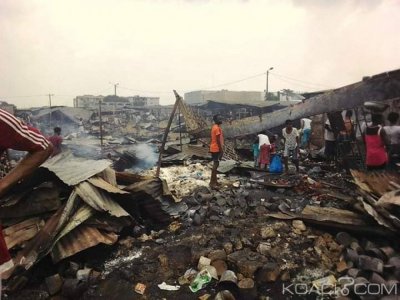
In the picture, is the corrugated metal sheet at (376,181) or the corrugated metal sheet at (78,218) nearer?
the corrugated metal sheet at (78,218)

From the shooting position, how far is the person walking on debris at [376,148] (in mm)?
5922

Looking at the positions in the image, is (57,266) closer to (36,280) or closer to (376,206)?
(36,280)

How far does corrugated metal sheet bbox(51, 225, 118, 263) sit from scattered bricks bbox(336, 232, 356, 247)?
10.0 ft

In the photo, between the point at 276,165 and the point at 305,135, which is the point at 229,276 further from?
the point at 305,135

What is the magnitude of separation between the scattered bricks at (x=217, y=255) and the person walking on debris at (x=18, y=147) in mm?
2798

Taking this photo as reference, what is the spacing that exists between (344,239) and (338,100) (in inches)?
163

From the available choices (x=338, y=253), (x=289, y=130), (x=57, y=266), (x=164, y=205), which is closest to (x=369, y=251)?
(x=338, y=253)

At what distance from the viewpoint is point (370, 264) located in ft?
12.2

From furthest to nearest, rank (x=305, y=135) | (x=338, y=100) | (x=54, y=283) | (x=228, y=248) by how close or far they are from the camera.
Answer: (x=305, y=135), (x=338, y=100), (x=228, y=248), (x=54, y=283)

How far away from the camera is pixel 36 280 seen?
3941mm

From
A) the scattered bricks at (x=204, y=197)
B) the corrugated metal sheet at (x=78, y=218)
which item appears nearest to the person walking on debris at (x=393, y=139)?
the scattered bricks at (x=204, y=197)

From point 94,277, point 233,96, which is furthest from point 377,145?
point 233,96

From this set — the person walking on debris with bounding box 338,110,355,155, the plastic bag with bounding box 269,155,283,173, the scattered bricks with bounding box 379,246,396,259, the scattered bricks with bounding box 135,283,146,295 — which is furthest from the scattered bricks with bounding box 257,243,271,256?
the person walking on debris with bounding box 338,110,355,155

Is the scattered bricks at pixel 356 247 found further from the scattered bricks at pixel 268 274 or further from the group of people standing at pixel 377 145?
the group of people standing at pixel 377 145
